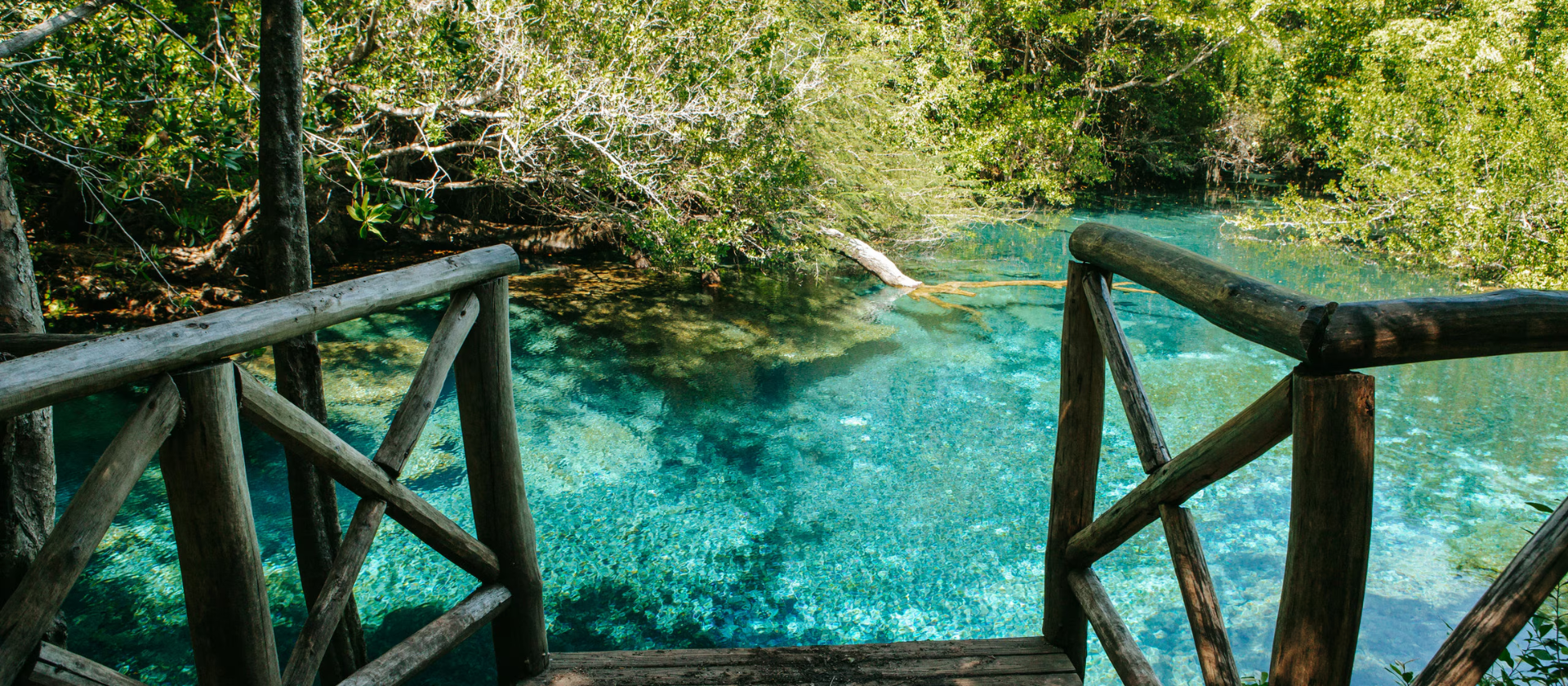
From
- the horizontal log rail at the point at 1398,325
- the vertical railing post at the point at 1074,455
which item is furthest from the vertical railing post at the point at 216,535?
the vertical railing post at the point at 1074,455

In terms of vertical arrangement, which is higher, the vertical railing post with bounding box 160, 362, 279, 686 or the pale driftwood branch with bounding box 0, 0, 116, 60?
the pale driftwood branch with bounding box 0, 0, 116, 60

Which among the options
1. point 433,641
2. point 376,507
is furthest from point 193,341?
point 433,641

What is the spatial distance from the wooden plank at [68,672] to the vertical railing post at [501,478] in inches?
38.1

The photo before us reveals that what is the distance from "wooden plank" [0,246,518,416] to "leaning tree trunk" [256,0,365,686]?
44.2 inches

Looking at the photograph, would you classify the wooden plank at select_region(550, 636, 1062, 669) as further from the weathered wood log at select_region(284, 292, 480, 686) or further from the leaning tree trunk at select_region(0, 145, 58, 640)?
the leaning tree trunk at select_region(0, 145, 58, 640)

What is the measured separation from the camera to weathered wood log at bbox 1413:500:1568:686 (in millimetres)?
1388

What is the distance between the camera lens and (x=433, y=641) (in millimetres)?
2240

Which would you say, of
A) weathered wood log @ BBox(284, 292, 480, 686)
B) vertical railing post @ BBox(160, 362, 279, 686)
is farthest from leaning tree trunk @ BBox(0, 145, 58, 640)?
vertical railing post @ BBox(160, 362, 279, 686)

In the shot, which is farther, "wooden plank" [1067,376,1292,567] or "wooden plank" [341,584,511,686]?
"wooden plank" [341,584,511,686]

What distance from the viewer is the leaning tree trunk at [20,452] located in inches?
80.0

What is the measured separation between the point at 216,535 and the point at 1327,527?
187 centimetres

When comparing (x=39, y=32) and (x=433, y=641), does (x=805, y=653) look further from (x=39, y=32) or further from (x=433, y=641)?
(x=39, y=32)

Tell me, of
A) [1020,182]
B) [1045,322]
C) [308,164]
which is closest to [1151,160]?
[1020,182]

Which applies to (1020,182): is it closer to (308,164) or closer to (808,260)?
(808,260)
